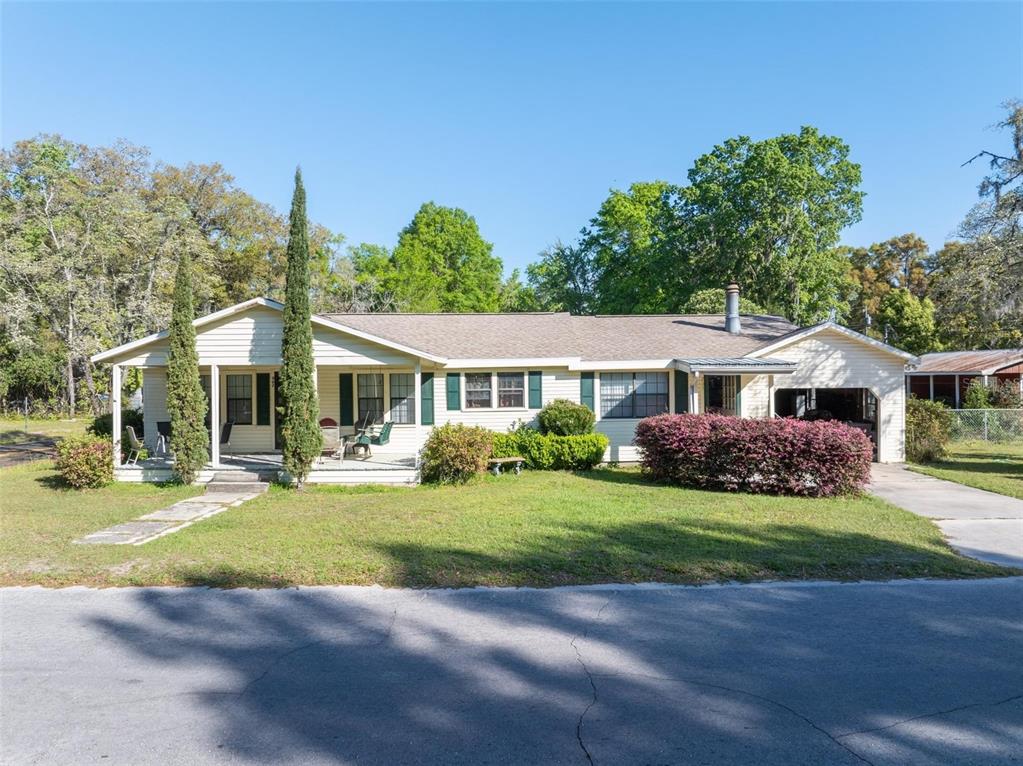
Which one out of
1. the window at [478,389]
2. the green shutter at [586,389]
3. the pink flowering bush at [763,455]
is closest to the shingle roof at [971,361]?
the green shutter at [586,389]

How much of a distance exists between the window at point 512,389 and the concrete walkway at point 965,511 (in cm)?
820

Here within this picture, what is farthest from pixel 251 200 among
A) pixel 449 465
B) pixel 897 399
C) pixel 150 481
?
pixel 897 399

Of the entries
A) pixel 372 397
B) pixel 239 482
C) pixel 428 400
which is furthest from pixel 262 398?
pixel 428 400

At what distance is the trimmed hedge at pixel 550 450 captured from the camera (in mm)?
15484

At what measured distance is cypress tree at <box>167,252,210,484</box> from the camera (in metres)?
13.3

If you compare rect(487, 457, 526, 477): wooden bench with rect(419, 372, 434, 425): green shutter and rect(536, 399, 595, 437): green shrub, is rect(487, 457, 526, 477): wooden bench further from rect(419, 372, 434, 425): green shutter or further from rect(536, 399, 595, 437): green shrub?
rect(419, 372, 434, 425): green shutter

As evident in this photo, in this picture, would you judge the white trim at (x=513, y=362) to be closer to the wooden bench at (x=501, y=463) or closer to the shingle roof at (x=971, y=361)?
the wooden bench at (x=501, y=463)

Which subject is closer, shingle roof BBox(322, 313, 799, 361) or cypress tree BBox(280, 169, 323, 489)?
cypress tree BBox(280, 169, 323, 489)

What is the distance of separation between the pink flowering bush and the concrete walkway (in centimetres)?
108

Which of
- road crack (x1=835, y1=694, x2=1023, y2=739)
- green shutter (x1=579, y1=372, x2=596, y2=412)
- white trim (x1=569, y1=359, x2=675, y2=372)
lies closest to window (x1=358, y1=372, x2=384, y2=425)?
white trim (x1=569, y1=359, x2=675, y2=372)

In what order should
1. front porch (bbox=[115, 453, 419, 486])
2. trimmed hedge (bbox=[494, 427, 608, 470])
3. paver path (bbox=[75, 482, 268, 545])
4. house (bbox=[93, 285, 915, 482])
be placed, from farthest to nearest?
house (bbox=[93, 285, 915, 482]) < trimmed hedge (bbox=[494, 427, 608, 470]) < front porch (bbox=[115, 453, 419, 486]) < paver path (bbox=[75, 482, 268, 545])

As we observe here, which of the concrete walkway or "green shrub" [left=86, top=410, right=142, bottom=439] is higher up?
"green shrub" [left=86, top=410, right=142, bottom=439]

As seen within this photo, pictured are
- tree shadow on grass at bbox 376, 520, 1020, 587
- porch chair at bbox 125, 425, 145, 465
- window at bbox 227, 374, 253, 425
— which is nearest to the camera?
tree shadow on grass at bbox 376, 520, 1020, 587

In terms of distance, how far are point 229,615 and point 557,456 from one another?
10274 mm
